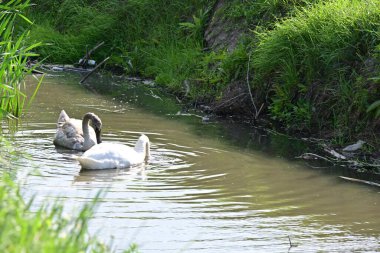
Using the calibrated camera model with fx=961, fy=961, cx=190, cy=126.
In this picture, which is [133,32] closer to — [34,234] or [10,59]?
[10,59]

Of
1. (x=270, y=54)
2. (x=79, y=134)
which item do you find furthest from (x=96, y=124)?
(x=270, y=54)

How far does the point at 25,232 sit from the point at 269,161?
6.54m

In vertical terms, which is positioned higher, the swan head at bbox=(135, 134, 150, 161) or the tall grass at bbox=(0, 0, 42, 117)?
the tall grass at bbox=(0, 0, 42, 117)

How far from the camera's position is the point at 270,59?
1271 cm

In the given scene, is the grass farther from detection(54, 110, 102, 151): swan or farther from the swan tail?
detection(54, 110, 102, 151): swan

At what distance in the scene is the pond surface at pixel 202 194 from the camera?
299 inches

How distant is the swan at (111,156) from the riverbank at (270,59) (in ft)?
7.91

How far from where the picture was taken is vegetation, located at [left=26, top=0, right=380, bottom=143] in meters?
11.8

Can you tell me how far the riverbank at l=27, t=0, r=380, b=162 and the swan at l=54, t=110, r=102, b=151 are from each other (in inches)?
93.9

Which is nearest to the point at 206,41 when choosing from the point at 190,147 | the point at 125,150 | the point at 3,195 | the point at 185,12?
the point at 185,12

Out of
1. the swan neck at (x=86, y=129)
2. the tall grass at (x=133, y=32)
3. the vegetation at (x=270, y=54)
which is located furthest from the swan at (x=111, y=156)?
the tall grass at (x=133, y=32)

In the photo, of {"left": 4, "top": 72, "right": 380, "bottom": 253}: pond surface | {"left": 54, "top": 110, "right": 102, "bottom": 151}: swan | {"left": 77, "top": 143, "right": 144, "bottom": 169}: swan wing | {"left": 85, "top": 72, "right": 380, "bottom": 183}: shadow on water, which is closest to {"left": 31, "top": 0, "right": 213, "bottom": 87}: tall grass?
{"left": 85, "top": 72, "right": 380, "bottom": 183}: shadow on water

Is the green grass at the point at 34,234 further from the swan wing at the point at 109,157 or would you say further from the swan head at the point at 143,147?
the swan head at the point at 143,147

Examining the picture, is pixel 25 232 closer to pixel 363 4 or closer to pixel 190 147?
pixel 190 147
